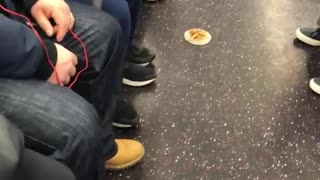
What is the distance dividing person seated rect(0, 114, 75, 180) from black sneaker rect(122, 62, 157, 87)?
0.87 m

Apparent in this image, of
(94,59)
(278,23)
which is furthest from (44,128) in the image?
(278,23)

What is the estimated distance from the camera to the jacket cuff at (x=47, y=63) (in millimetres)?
1017

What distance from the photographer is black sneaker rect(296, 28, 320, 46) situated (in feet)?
6.64

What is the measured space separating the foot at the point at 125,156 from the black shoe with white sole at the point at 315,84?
75cm

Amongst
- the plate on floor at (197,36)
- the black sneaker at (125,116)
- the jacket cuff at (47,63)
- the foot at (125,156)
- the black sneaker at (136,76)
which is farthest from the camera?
the plate on floor at (197,36)

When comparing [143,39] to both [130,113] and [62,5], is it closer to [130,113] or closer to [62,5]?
[130,113]

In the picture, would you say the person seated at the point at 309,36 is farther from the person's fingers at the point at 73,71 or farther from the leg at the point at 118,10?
the person's fingers at the point at 73,71

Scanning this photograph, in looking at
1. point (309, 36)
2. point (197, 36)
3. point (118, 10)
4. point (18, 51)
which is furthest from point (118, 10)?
point (309, 36)

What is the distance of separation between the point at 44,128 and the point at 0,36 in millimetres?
203

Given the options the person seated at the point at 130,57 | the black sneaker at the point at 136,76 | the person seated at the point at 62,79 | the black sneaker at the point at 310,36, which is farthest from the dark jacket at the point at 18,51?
the black sneaker at the point at 310,36

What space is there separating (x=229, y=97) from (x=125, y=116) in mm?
431

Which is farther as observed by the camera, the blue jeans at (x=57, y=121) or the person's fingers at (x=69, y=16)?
the person's fingers at (x=69, y=16)

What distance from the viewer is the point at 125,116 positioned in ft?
4.96

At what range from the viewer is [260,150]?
5.01 ft
